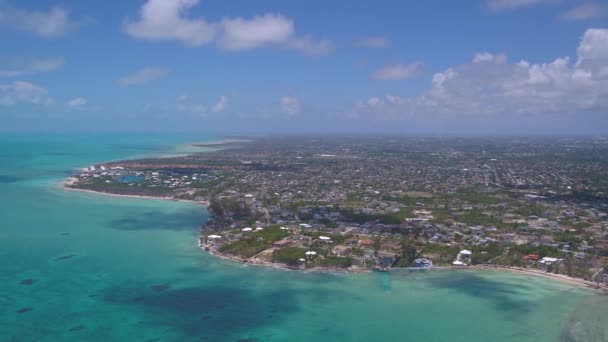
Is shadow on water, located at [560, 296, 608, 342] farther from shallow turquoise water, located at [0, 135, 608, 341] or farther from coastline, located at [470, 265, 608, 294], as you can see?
coastline, located at [470, 265, 608, 294]

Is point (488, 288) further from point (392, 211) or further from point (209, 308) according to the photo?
point (392, 211)

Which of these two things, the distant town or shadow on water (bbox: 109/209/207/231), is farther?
shadow on water (bbox: 109/209/207/231)

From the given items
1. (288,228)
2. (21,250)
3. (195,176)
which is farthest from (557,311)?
(195,176)

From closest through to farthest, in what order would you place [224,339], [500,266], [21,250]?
[224,339] < [500,266] < [21,250]

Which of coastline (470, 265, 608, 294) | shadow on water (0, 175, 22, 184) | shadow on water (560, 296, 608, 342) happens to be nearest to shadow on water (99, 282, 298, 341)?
shadow on water (560, 296, 608, 342)

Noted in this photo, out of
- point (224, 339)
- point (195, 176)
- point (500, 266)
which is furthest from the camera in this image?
point (195, 176)

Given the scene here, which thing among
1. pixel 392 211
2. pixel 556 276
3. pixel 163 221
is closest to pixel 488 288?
pixel 556 276

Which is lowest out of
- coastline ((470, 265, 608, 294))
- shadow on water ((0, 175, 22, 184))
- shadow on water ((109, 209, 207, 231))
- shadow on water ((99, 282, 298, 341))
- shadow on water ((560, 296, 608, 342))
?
shadow on water ((560, 296, 608, 342))

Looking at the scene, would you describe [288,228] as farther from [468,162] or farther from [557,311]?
[468,162]
